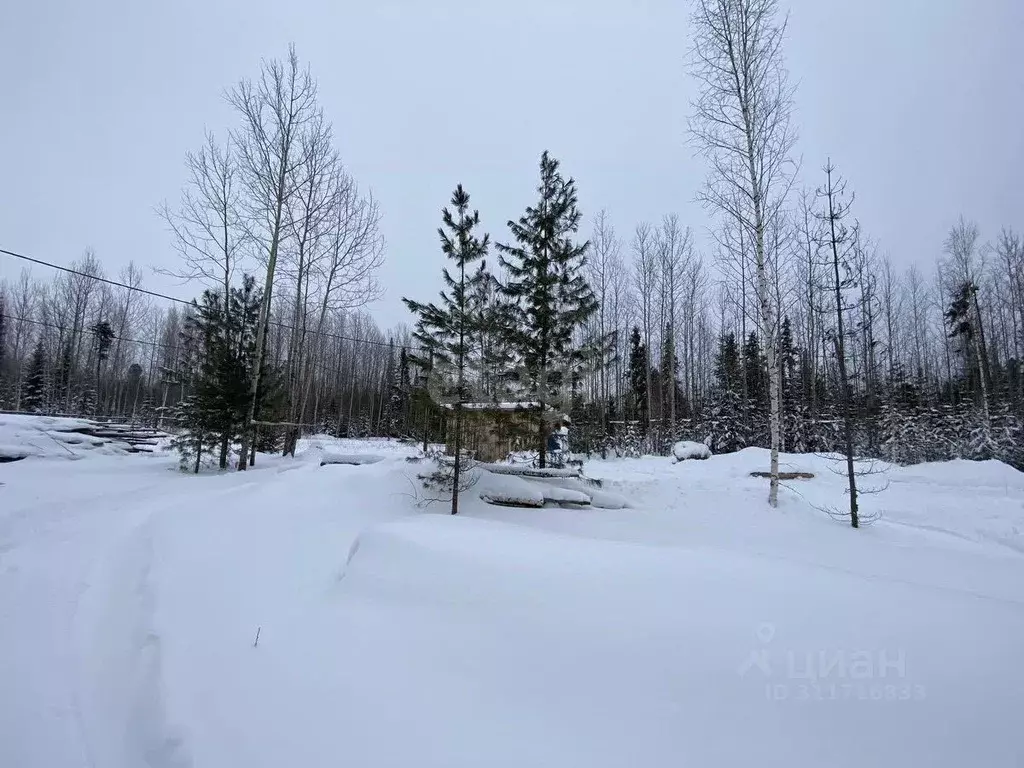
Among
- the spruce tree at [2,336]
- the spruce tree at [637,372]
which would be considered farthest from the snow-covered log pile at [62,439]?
the spruce tree at [2,336]

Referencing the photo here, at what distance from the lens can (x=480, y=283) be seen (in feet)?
26.5

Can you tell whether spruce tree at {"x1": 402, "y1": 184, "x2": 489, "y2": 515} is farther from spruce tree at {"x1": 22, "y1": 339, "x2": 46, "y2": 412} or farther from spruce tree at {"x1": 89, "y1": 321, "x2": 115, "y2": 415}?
spruce tree at {"x1": 22, "y1": 339, "x2": 46, "y2": 412}

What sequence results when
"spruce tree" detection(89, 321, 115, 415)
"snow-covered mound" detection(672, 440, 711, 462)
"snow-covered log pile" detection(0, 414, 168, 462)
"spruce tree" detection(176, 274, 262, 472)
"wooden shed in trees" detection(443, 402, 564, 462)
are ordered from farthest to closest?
"spruce tree" detection(89, 321, 115, 415) → "snow-covered mound" detection(672, 440, 711, 462) → "spruce tree" detection(176, 274, 262, 472) → "snow-covered log pile" detection(0, 414, 168, 462) → "wooden shed in trees" detection(443, 402, 564, 462)

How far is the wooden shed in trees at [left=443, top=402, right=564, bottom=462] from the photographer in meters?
7.79

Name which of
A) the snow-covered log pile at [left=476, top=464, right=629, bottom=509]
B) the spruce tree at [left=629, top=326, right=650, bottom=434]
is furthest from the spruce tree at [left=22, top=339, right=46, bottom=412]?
the spruce tree at [left=629, top=326, right=650, bottom=434]

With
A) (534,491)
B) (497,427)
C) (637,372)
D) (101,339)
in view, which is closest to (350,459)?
(497,427)

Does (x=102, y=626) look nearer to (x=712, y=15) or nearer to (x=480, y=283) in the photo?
(x=480, y=283)

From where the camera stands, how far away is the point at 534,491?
794 cm

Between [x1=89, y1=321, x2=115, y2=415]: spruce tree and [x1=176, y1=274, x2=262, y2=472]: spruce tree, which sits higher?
[x1=89, y1=321, x2=115, y2=415]: spruce tree

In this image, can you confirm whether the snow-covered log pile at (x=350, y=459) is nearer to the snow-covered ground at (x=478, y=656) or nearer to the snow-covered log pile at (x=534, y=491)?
the snow-covered log pile at (x=534, y=491)

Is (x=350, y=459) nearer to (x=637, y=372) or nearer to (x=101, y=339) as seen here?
(x=637, y=372)

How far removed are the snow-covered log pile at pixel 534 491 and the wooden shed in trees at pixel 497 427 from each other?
1.28 ft

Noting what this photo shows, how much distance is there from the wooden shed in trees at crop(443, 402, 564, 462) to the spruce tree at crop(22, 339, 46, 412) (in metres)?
34.0

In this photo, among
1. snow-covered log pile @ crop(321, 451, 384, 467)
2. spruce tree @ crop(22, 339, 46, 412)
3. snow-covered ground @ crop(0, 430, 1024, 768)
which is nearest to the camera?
snow-covered ground @ crop(0, 430, 1024, 768)
